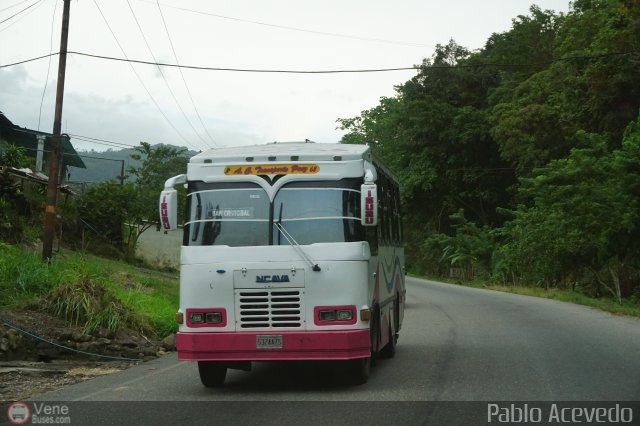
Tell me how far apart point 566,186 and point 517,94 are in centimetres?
1620

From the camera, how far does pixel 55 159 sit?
69.5 feet

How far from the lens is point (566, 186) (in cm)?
3002

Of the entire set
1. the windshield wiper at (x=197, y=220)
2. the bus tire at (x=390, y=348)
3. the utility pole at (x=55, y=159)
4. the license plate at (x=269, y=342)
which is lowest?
the bus tire at (x=390, y=348)

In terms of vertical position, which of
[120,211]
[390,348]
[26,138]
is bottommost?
[390,348]

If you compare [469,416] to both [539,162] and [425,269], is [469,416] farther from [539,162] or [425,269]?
Answer: [425,269]

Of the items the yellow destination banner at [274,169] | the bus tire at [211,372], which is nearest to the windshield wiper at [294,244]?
the yellow destination banner at [274,169]

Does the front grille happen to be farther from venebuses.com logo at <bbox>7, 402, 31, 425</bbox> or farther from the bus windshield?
venebuses.com logo at <bbox>7, 402, 31, 425</bbox>

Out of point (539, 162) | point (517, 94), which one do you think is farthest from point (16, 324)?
point (517, 94)

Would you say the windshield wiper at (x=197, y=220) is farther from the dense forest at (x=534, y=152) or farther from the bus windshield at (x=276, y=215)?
the dense forest at (x=534, y=152)

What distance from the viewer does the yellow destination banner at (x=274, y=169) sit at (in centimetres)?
1058

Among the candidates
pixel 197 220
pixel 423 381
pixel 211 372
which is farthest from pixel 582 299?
pixel 197 220

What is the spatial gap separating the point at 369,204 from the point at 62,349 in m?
7.22

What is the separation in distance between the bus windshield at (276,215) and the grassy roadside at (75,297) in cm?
606

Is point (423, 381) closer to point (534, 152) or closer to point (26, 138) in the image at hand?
point (534, 152)
